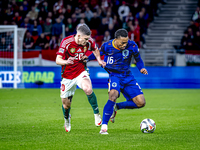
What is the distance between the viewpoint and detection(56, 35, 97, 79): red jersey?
6578 mm

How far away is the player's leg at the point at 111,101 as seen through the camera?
6.30 meters

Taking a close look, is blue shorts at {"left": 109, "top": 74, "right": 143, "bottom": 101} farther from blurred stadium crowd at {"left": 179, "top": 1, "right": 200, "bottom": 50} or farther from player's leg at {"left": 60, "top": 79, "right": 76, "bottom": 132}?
blurred stadium crowd at {"left": 179, "top": 1, "right": 200, "bottom": 50}

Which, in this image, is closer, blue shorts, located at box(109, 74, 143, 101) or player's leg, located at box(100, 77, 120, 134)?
player's leg, located at box(100, 77, 120, 134)

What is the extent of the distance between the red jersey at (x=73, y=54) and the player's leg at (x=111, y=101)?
0.66 meters

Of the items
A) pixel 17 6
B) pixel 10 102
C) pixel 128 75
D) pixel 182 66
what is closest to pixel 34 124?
pixel 128 75

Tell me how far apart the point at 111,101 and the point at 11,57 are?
1162 centimetres

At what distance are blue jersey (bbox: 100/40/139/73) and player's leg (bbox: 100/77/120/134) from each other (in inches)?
10.2

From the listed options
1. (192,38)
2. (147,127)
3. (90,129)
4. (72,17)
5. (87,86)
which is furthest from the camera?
(72,17)

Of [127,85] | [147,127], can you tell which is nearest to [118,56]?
[127,85]

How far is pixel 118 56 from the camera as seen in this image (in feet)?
22.6

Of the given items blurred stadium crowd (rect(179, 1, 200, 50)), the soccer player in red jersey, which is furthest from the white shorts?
blurred stadium crowd (rect(179, 1, 200, 50))

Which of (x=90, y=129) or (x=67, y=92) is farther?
(x=90, y=129)

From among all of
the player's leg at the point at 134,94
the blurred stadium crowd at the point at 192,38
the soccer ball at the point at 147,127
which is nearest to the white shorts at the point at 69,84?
the player's leg at the point at 134,94

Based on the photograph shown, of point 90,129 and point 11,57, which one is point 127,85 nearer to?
point 90,129
